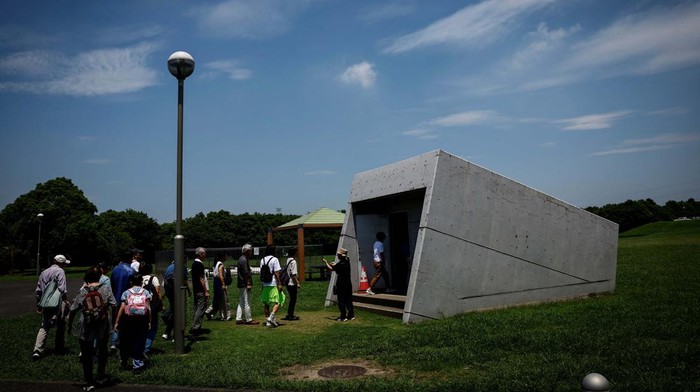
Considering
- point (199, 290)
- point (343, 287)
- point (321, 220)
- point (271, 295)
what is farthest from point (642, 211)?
point (199, 290)

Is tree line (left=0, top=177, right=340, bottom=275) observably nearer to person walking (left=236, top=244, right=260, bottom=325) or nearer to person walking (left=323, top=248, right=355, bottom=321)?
person walking (left=236, top=244, right=260, bottom=325)

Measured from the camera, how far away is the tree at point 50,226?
46.7 metres

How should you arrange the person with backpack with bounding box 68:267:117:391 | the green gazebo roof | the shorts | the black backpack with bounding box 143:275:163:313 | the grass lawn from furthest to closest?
the green gazebo roof, the shorts, the black backpack with bounding box 143:275:163:313, the person with backpack with bounding box 68:267:117:391, the grass lawn

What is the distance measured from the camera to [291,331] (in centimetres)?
1084

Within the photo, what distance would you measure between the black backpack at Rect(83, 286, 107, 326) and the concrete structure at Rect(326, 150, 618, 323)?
6655mm

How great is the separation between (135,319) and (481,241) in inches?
337

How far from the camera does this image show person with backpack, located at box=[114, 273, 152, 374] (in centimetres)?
721

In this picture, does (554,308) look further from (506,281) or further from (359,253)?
(359,253)

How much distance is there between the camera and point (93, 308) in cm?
670

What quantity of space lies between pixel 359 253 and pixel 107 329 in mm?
9454

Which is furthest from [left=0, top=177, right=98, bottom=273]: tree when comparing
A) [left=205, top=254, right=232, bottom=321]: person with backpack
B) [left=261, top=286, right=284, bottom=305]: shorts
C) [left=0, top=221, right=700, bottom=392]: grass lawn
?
[left=261, top=286, right=284, bottom=305]: shorts

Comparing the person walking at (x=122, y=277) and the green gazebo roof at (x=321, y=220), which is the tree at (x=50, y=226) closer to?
the green gazebo roof at (x=321, y=220)

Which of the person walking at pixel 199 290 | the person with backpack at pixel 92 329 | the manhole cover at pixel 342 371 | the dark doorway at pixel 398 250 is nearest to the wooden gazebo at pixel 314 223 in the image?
the dark doorway at pixel 398 250

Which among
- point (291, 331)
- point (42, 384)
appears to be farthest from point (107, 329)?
point (291, 331)
